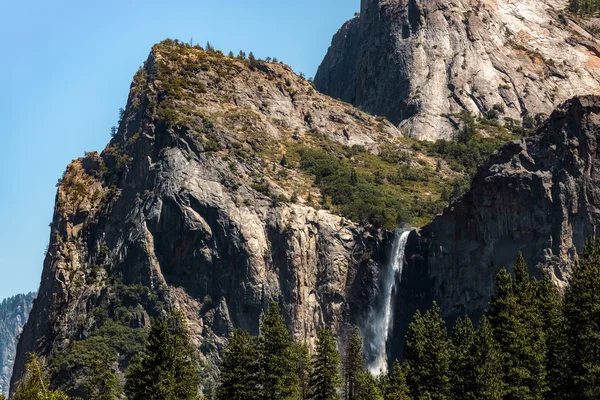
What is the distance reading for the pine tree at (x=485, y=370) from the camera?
90812mm

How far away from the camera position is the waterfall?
160500 millimetres

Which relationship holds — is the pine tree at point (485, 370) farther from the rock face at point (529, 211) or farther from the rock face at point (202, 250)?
the rock face at point (202, 250)

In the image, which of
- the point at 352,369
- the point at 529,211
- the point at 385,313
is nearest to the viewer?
the point at 352,369

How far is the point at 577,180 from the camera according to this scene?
476 feet

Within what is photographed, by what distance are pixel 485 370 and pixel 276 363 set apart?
19.4 m

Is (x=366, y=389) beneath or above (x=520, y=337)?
beneath

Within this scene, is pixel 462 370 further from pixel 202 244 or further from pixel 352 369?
pixel 202 244

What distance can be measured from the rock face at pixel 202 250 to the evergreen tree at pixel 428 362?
56529 millimetres

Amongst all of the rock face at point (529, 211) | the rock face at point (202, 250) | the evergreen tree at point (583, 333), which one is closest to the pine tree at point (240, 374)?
the evergreen tree at point (583, 333)

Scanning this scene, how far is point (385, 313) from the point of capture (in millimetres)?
163375

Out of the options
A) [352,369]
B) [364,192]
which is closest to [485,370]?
[352,369]

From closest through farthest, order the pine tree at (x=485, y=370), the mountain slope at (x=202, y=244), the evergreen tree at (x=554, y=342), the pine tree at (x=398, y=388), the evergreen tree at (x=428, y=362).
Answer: the pine tree at (x=485, y=370) < the evergreen tree at (x=554, y=342) < the pine tree at (x=398, y=388) < the evergreen tree at (x=428, y=362) < the mountain slope at (x=202, y=244)

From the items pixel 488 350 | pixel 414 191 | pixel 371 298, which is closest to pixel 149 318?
pixel 371 298

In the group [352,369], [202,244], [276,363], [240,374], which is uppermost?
[202,244]
